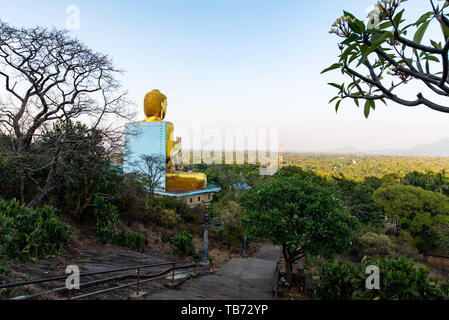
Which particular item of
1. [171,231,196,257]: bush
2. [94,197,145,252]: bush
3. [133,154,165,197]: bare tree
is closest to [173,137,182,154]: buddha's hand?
[133,154,165,197]: bare tree

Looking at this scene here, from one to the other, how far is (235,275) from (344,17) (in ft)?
28.4

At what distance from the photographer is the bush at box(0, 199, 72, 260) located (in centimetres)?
603

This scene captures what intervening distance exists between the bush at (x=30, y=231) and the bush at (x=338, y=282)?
23.0 ft

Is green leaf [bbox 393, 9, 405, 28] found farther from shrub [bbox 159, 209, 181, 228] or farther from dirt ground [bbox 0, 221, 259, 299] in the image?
shrub [bbox 159, 209, 181, 228]

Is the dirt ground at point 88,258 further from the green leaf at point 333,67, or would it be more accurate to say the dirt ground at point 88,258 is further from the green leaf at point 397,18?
the green leaf at point 397,18

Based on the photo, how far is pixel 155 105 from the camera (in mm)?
20719

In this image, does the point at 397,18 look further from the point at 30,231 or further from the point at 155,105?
the point at 155,105

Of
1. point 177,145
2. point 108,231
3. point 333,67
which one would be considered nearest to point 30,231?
point 108,231

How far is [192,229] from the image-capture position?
16.5m

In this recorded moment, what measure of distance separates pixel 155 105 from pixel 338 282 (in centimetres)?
1905

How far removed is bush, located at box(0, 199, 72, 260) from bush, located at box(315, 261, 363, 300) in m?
7.01

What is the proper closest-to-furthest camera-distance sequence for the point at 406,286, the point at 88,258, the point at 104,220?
the point at 406,286 < the point at 88,258 < the point at 104,220
